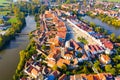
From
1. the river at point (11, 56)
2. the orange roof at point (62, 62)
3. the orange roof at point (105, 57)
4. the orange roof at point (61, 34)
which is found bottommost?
the river at point (11, 56)

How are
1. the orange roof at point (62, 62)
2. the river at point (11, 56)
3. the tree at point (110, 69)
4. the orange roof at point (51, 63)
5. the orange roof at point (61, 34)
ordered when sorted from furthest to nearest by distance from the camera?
the orange roof at point (61, 34), the orange roof at point (51, 63), the orange roof at point (62, 62), the river at point (11, 56), the tree at point (110, 69)

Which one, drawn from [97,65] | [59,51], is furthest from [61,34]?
[97,65]

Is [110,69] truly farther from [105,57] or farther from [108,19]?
[108,19]

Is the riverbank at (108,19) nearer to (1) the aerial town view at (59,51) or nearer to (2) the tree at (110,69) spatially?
(1) the aerial town view at (59,51)

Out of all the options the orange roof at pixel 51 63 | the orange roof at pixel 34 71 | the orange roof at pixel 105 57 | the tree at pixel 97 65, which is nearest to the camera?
the orange roof at pixel 34 71

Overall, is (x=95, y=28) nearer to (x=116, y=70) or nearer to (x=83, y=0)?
(x=116, y=70)

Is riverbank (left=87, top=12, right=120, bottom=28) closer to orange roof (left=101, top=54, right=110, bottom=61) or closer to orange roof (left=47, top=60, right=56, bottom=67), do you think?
orange roof (left=101, top=54, right=110, bottom=61)

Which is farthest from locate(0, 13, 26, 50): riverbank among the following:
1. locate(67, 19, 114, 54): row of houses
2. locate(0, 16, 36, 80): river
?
locate(67, 19, 114, 54): row of houses

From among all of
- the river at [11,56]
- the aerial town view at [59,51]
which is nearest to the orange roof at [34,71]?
the aerial town view at [59,51]

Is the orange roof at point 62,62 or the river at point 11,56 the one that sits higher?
the orange roof at point 62,62
